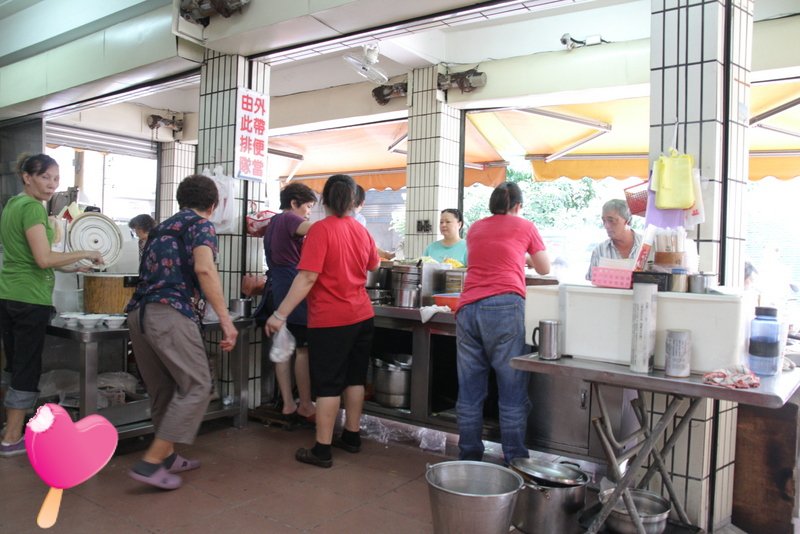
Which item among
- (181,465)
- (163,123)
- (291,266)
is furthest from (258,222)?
(163,123)

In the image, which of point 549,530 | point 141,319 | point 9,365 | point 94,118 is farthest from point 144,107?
point 549,530

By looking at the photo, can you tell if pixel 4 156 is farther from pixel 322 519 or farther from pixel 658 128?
pixel 658 128

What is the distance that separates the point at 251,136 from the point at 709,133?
10.8 feet

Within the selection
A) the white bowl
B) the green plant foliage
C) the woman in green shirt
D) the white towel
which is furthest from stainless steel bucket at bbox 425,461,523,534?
the green plant foliage

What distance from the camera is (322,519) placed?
298 centimetres

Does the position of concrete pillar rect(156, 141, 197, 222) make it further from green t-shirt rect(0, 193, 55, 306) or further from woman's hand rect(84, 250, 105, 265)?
green t-shirt rect(0, 193, 55, 306)

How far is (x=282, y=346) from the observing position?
4.05m

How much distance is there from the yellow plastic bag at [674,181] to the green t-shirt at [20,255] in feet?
11.4

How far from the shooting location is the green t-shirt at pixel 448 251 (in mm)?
5621

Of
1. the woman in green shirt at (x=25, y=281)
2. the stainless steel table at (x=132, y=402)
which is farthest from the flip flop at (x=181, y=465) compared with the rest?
the woman in green shirt at (x=25, y=281)

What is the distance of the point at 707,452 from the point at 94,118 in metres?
8.62

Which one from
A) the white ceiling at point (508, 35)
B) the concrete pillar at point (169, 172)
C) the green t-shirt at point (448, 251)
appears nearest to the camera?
the white ceiling at point (508, 35)

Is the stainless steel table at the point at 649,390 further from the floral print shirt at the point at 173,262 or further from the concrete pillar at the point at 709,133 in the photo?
the floral print shirt at the point at 173,262

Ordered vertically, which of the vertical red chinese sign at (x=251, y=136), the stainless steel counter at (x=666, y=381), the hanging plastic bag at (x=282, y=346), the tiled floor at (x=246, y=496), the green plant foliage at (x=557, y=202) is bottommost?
the tiled floor at (x=246, y=496)
